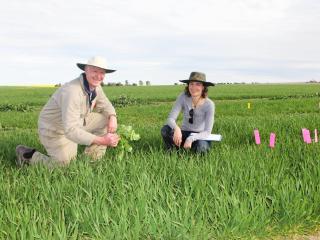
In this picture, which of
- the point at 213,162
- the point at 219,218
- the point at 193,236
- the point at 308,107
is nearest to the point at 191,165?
the point at 213,162

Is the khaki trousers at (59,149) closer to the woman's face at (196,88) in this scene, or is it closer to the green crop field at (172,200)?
the green crop field at (172,200)

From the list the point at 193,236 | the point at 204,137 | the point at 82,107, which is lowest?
the point at 193,236

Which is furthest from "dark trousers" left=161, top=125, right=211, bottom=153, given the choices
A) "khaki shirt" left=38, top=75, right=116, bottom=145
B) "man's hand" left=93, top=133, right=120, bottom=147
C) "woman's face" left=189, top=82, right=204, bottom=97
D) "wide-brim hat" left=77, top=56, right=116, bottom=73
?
"wide-brim hat" left=77, top=56, right=116, bottom=73

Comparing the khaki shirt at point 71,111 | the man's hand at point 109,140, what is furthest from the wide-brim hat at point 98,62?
the man's hand at point 109,140

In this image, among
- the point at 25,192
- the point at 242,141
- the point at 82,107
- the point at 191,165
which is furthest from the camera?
the point at 242,141

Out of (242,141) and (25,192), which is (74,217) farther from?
(242,141)

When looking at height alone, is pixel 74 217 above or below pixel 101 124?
below

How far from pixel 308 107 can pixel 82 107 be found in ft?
43.9

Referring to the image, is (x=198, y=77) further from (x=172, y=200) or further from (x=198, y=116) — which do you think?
(x=172, y=200)

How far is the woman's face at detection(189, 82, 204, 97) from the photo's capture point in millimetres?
6219

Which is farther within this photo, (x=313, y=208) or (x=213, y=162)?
(x=213, y=162)

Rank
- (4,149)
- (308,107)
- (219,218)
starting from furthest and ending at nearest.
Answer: (308,107), (4,149), (219,218)

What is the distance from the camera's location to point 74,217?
350 centimetres

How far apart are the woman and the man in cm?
83
